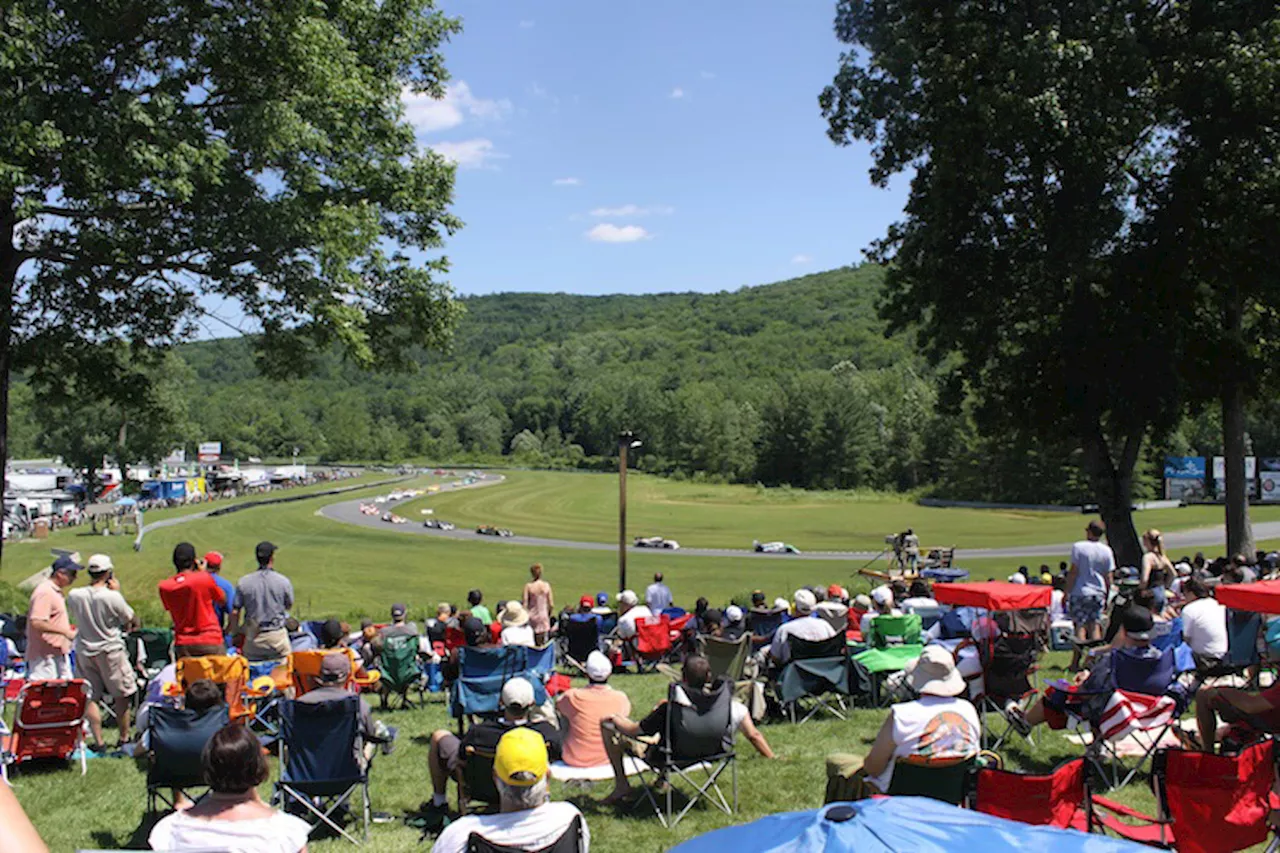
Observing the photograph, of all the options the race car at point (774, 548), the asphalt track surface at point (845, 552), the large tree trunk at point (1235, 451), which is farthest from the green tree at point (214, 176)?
the race car at point (774, 548)

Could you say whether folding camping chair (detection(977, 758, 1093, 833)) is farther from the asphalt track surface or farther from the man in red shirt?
the asphalt track surface

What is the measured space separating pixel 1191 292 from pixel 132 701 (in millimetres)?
19756

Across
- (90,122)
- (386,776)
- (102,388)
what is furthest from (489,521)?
(386,776)

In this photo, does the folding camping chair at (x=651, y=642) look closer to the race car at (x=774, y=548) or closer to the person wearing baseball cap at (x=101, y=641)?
the person wearing baseball cap at (x=101, y=641)

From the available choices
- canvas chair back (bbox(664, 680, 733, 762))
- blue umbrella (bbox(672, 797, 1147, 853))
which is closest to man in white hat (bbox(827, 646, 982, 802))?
canvas chair back (bbox(664, 680, 733, 762))

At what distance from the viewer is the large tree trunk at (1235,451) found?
792 inches

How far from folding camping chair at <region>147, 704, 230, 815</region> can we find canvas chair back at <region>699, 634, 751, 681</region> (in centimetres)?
479

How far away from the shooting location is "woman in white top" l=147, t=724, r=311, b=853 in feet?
13.1

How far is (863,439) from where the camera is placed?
4641 inches

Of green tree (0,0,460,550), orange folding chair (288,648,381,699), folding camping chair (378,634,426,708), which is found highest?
green tree (0,0,460,550)

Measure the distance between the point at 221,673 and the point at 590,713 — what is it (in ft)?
9.47

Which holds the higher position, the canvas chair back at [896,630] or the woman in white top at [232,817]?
the woman in white top at [232,817]

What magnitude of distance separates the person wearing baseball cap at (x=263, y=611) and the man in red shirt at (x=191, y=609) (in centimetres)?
32

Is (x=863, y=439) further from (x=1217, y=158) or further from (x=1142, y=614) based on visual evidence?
(x=1142, y=614)
